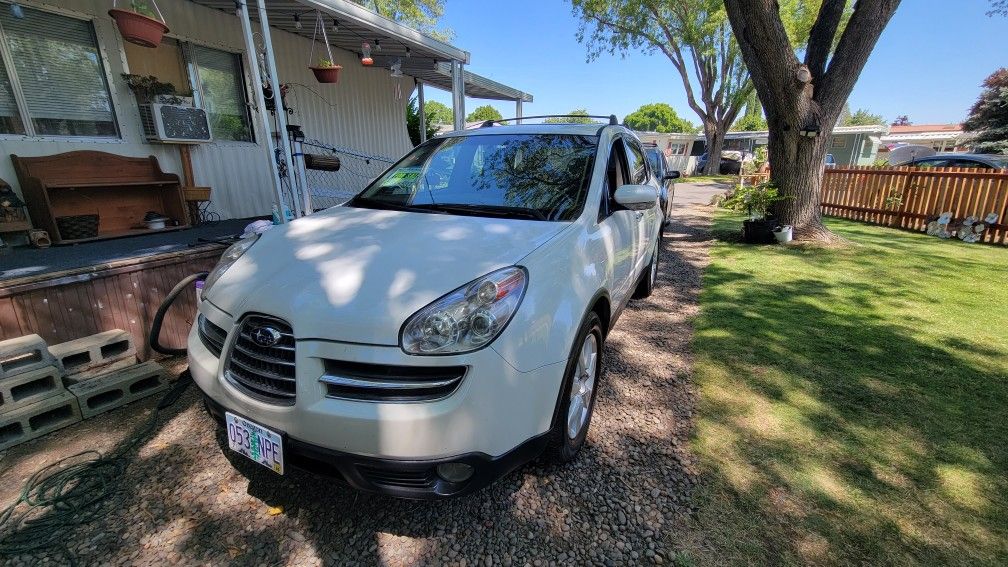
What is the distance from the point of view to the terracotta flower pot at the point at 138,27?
366cm

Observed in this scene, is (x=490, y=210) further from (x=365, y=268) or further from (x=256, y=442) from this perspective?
(x=256, y=442)

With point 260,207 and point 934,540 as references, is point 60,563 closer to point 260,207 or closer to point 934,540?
point 934,540

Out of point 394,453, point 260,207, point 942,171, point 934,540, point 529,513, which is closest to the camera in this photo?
point 394,453

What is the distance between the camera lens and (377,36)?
6.83 meters

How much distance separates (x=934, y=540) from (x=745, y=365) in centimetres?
156

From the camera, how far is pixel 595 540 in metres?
1.85

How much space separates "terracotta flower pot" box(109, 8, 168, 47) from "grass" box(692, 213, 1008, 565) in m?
5.32

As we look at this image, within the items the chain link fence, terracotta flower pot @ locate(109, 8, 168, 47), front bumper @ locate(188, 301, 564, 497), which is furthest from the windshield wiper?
the chain link fence

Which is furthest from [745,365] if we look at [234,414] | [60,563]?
[60,563]

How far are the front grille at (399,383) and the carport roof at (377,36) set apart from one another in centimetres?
424

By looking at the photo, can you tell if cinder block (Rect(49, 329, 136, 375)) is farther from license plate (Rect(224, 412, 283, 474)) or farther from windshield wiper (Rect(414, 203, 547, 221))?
windshield wiper (Rect(414, 203, 547, 221))

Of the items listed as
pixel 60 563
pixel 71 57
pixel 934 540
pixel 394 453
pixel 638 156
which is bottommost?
pixel 934 540

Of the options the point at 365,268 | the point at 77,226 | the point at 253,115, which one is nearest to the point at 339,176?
the point at 253,115

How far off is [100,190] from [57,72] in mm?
1168
